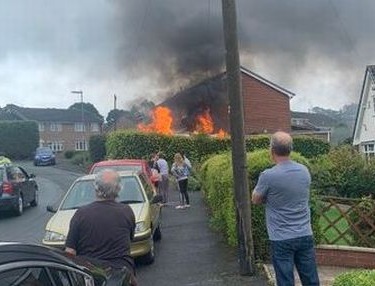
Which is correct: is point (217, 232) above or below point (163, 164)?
below

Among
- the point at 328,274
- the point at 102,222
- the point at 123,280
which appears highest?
the point at 102,222

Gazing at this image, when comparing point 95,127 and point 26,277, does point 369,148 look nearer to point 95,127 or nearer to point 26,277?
point 26,277

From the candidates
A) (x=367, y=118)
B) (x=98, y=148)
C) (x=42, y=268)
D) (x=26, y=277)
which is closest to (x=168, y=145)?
(x=98, y=148)

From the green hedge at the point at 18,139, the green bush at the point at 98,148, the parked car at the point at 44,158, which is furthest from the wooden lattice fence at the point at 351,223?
Result: the green hedge at the point at 18,139

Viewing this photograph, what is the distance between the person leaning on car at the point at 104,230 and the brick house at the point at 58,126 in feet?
254

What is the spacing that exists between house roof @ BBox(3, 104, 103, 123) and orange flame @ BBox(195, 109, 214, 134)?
49874 mm

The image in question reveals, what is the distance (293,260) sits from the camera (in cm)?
508

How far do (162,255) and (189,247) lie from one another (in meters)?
0.66

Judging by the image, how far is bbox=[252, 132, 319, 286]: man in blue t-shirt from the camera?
496cm

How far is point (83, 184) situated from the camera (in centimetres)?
974

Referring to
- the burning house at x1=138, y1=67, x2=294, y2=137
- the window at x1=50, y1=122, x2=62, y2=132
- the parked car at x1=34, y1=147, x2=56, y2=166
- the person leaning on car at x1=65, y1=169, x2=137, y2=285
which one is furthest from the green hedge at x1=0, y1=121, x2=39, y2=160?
the person leaning on car at x1=65, y1=169, x2=137, y2=285

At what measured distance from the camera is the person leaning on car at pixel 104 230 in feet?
15.3

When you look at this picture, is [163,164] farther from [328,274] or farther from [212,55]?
[212,55]

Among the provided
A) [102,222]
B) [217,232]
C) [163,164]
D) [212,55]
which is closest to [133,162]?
[163,164]
